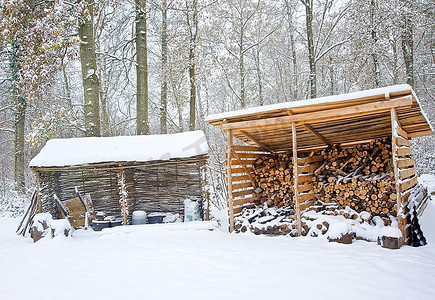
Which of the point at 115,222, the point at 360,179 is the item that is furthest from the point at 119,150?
the point at 360,179

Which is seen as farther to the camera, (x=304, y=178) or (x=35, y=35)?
(x=35, y=35)

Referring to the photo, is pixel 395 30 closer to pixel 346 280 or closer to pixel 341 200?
pixel 341 200

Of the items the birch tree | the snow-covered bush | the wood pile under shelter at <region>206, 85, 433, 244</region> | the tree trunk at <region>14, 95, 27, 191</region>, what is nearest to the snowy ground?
the wood pile under shelter at <region>206, 85, 433, 244</region>

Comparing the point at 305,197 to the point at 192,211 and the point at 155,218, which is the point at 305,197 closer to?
the point at 192,211

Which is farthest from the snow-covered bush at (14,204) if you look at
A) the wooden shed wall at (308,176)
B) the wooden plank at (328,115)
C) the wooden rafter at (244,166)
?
the wooden plank at (328,115)

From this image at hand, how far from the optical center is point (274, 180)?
7.16 m

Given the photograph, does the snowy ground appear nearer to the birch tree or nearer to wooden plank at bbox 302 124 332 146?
wooden plank at bbox 302 124 332 146

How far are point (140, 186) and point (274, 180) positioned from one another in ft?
12.1

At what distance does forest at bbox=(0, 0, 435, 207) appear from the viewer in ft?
27.9

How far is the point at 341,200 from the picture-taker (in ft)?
20.3

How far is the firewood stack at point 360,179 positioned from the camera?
5.67m

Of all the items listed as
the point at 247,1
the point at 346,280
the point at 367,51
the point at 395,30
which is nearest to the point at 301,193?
the point at 346,280

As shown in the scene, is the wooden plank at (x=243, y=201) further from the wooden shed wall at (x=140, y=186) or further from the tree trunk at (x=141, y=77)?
the tree trunk at (x=141, y=77)

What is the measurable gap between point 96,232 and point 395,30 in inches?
463
